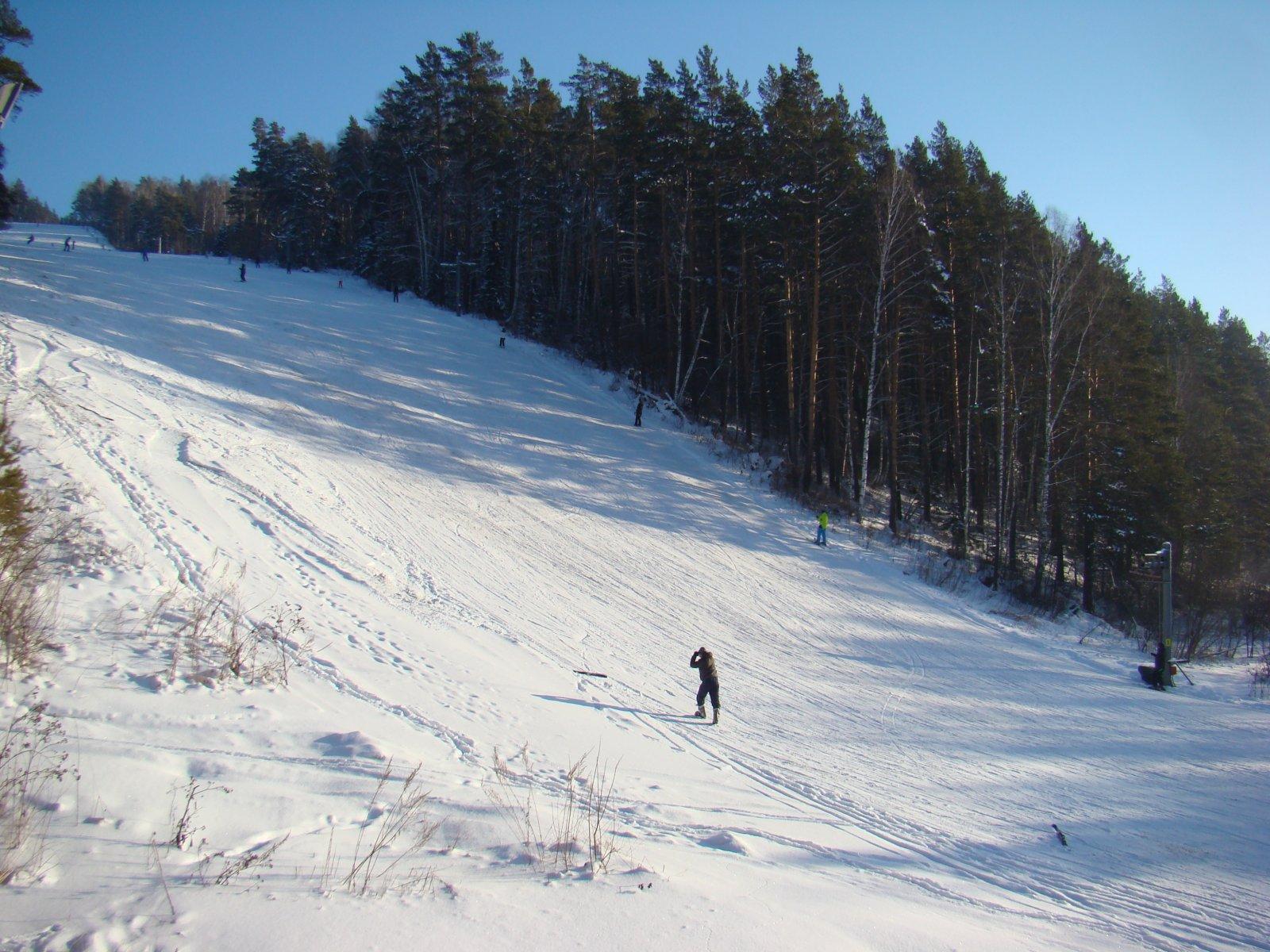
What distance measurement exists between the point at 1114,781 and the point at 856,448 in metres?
24.5

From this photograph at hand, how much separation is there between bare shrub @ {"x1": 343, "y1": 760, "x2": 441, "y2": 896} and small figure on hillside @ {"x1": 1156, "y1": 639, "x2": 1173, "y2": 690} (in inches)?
533

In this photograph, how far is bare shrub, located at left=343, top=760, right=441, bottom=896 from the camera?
348 centimetres

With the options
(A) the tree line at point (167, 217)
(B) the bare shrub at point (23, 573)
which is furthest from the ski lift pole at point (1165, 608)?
(A) the tree line at point (167, 217)

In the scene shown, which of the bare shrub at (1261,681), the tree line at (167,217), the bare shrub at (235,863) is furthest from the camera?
the tree line at (167,217)

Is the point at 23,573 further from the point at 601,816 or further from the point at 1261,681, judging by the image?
the point at 1261,681

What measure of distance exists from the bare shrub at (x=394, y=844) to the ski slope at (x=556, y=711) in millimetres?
110

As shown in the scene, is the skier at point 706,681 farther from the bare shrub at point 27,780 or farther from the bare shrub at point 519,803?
the bare shrub at point 27,780

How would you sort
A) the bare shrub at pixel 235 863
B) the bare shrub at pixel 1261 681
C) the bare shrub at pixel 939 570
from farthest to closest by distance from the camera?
the bare shrub at pixel 939 570 → the bare shrub at pixel 1261 681 → the bare shrub at pixel 235 863

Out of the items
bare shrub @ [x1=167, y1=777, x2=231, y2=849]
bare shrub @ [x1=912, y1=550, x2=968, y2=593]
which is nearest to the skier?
bare shrub @ [x1=167, y1=777, x2=231, y2=849]

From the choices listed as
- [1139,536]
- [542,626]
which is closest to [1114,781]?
[542,626]

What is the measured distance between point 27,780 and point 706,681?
22.7ft

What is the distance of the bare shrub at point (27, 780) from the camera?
320 cm

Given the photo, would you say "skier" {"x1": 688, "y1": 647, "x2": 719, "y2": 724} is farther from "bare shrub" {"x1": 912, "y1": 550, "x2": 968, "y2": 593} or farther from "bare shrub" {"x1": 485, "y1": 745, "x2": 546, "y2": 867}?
"bare shrub" {"x1": 912, "y1": 550, "x2": 968, "y2": 593}

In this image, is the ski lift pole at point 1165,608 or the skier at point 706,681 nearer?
the skier at point 706,681
